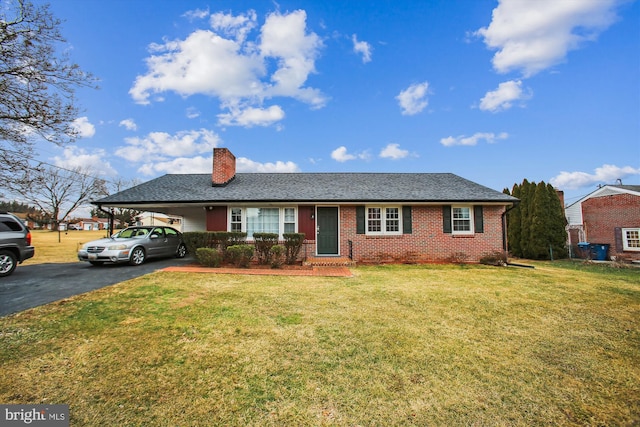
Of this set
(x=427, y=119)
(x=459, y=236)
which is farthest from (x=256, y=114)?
(x=459, y=236)

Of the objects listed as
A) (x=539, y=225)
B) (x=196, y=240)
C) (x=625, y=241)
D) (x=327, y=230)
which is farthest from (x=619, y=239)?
(x=196, y=240)

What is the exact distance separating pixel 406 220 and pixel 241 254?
7590mm

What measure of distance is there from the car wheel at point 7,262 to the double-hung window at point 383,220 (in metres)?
12.7

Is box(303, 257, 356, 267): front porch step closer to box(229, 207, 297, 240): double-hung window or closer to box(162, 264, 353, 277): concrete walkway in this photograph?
box(162, 264, 353, 277): concrete walkway

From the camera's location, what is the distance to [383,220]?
1288 centimetres

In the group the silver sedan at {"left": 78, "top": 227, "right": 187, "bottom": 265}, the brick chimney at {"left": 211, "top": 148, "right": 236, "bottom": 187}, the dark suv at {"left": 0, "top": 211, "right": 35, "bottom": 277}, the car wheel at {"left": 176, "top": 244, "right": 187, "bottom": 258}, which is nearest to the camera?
the dark suv at {"left": 0, "top": 211, "right": 35, "bottom": 277}

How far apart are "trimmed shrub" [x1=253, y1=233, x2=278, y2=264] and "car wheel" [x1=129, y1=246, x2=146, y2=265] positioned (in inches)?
174

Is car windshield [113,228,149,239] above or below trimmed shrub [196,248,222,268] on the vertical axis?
above

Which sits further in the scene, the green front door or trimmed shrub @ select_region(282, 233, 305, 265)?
the green front door

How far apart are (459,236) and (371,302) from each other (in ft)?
28.9

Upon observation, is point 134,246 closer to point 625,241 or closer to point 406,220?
point 406,220

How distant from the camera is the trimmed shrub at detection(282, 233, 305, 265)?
11.2m

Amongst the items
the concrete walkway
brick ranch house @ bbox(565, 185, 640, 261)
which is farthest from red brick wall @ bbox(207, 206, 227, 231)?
brick ranch house @ bbox(565, 185, 640, 261)

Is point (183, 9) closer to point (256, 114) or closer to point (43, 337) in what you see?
point (256, 114)
